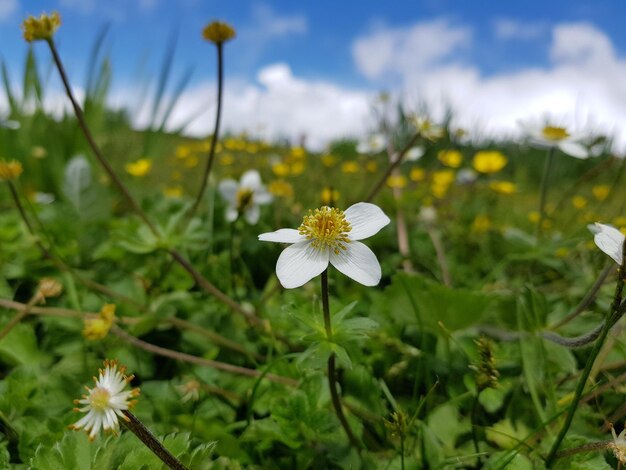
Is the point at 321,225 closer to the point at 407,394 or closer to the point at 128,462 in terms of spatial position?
the point at 128,462

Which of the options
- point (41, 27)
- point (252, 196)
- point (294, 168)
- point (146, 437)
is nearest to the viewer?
point (146, 437)

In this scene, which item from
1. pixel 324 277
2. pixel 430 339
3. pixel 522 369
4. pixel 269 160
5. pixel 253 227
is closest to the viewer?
pixel 324 277

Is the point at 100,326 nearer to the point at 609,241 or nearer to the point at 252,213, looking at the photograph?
the point at 252,213

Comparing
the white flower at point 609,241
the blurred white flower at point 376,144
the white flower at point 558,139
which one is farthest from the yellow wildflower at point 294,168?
the white flower at point 609,241

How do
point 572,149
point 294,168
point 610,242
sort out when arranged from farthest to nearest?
1. point 294,168
2. point 572,149
3. point 610,242

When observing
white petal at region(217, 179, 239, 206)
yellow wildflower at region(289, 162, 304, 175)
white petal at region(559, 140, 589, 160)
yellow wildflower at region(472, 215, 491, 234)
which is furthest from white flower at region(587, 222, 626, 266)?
yellow wildflower at region(289, 162, 304, 175)

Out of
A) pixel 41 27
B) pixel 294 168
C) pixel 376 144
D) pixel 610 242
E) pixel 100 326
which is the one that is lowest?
pixel 100 326

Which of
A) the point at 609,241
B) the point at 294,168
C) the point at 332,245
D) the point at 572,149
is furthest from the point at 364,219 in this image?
the point at 294,168

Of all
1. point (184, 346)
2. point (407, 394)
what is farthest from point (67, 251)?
point (407, 394)
